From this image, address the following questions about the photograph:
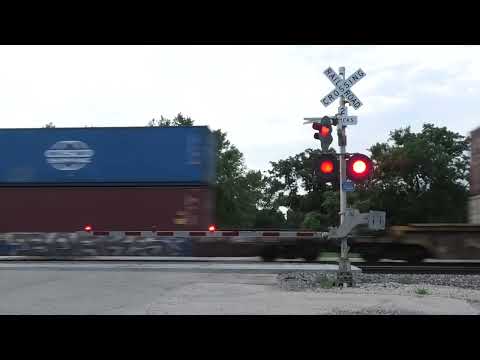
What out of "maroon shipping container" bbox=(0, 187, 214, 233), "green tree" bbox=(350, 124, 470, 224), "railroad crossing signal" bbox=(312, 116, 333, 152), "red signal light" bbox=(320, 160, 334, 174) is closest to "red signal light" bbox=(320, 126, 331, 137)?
"railroad crossing signal" bbox=(312, 116, 333, 152)

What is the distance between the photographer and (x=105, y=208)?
16906mm

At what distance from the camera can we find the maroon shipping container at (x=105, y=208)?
16.6 m

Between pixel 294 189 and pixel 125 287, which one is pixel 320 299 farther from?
pixel 294 189

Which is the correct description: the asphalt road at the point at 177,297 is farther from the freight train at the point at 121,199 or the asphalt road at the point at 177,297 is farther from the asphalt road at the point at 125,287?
the freight train at the point at 121,199

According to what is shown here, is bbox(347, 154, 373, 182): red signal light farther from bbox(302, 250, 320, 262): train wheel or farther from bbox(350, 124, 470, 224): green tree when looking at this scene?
bbox(350, 124, 470, 224): green tree

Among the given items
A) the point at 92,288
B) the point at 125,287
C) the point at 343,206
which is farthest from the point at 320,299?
the point at 92,288

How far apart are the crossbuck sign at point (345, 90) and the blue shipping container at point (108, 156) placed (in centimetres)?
727

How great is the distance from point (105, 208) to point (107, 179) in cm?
105

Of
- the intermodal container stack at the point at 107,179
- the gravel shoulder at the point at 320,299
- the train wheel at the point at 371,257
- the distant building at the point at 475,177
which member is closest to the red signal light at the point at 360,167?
the gravel shoulder at the point at 320,299
